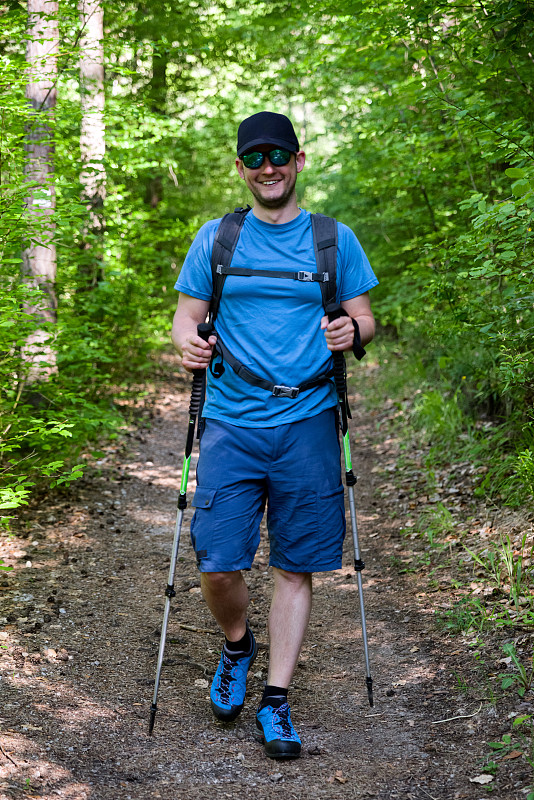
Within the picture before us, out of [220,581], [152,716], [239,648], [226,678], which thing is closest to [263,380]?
[220,581]

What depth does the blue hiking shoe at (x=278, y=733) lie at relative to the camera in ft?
9.99

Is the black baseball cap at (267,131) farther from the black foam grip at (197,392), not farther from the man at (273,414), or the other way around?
the black foam grip at (197,392)

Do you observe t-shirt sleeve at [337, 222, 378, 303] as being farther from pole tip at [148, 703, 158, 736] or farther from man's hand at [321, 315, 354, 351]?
pole tip at [148, 703, 158, 736]

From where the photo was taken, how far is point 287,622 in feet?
10.7

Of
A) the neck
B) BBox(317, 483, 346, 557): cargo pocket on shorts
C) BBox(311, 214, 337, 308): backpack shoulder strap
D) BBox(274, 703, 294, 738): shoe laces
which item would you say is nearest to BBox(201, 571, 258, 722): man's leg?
BBox(274, 703, 294, 738): shoe laces

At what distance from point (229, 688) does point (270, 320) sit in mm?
1728

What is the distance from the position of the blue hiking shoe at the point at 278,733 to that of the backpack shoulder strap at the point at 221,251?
176 cm

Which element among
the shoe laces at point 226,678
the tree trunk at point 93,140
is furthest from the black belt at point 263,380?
the tree trunk at point 93,140

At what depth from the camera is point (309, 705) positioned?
3596mm

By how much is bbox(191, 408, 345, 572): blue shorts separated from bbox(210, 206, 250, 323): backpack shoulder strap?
0.56 m

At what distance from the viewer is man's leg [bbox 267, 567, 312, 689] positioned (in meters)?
3.25

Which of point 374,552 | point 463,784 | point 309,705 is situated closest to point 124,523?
point 374,552

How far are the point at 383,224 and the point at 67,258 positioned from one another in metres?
5.23

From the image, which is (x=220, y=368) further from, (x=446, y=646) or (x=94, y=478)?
(x=94, y=478)
